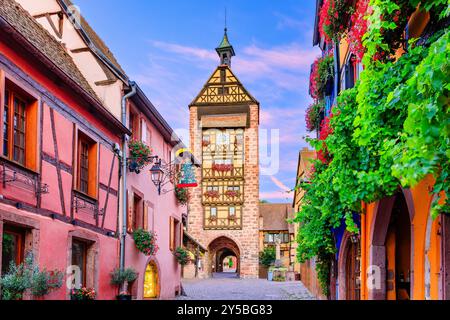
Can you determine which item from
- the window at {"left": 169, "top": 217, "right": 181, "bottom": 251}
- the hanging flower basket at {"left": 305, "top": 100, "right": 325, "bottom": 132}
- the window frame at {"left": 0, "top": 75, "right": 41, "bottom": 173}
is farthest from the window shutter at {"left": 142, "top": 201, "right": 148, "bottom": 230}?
the window frame at {"left": 0, "top": 75, "right": 41, "bottom": 173}

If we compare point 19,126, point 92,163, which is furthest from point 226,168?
point 19,126

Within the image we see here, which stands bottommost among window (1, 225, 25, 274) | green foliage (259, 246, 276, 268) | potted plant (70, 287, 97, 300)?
green foliage (259, 246, 276, 268)

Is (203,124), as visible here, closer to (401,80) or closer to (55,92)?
(55,92)

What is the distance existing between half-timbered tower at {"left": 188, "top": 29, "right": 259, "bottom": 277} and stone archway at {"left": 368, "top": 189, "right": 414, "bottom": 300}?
31.8 m

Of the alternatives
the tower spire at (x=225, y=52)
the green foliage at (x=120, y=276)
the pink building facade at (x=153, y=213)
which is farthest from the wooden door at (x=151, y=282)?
the tower spire at (x=225, y=52)

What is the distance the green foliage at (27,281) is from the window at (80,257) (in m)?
1.68

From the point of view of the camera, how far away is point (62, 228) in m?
10.1

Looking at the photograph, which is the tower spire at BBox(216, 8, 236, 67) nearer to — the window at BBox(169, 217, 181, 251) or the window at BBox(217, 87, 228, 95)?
the window at BBox(217, 87, 228, 95)

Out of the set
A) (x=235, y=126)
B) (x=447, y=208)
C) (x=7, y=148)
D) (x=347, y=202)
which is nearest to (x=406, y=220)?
(x=347, y=202)

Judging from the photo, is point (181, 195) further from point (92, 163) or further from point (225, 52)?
point (225, 52)

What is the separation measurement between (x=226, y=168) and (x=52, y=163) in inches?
1294

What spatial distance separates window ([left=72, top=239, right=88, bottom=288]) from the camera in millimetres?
11123

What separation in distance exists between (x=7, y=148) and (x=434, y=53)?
20.5 feet

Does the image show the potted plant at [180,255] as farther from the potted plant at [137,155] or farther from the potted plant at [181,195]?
the potted plant at [137,155]
